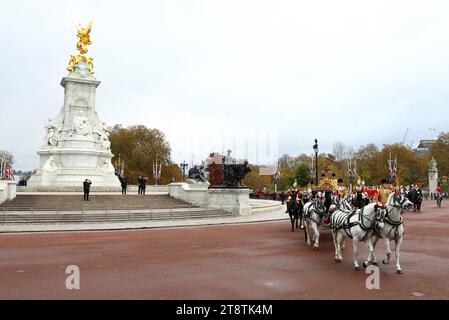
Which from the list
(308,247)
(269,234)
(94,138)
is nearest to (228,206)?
(269,234)

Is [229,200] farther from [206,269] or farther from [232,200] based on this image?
[206,269]

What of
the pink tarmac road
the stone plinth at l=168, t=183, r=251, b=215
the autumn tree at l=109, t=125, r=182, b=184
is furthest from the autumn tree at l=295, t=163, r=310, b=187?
the pink tarmac road

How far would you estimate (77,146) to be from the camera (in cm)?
4525

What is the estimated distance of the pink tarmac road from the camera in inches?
312

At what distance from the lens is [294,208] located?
1952cm

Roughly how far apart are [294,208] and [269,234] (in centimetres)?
194

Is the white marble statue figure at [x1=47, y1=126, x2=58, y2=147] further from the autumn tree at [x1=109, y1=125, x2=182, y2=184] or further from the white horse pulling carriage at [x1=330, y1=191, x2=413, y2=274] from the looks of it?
the white horse pulling carriage at [x1=330, y1=191, x2=413, y2=274]

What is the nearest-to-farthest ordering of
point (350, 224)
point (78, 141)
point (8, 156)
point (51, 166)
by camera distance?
1. point (350, 224)
2. point (51, 166)
3. point (78, 141)
4. point (8, 156)

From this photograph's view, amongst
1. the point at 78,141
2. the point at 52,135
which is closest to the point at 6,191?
the point at 78,141

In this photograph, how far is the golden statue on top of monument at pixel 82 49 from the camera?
49469 mm

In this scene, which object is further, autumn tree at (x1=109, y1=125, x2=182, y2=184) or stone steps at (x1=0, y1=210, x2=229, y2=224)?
autumn tree at (x1=109, y1=125, x2=182, y2=184)

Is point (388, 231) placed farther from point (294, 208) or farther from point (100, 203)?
point (100, 203)

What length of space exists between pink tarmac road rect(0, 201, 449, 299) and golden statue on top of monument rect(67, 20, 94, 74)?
37.3 m

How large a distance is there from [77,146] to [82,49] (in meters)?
14.1
